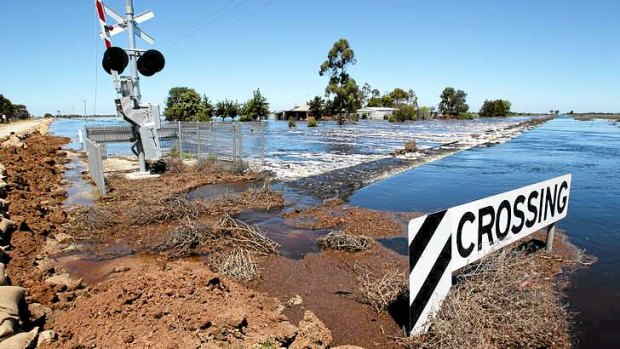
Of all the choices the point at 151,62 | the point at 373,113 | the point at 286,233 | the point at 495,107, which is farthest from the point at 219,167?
the point at 495,107

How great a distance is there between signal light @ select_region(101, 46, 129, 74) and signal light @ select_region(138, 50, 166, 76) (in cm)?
59

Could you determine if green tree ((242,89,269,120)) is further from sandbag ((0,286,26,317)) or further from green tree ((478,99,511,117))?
green tree ((478,99,511,117))

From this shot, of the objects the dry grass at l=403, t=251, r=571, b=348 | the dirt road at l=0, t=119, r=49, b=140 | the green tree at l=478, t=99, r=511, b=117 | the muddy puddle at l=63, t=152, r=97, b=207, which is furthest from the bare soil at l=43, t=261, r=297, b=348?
the green tree at l=478, t=99, r=511, b=117

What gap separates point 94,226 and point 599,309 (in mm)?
8482

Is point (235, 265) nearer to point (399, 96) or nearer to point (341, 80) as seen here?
point (341, 80)

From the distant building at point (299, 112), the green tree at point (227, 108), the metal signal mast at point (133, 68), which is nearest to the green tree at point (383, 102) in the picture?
the distant building at point (299, 112)

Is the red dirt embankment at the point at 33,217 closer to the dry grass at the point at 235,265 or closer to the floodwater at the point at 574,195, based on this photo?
the dry grass at the point at 235,265

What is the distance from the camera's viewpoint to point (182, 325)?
3543mm

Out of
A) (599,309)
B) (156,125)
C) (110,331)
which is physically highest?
(156,125)

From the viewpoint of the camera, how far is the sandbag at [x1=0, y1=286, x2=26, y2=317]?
3.54 m

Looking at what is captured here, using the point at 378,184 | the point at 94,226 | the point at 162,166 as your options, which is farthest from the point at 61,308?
the point at 162,166

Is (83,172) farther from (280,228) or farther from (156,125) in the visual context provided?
(280,228)

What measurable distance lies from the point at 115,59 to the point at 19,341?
9878 millimetres

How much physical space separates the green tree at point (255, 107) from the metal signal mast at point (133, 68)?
6595 centimetres
